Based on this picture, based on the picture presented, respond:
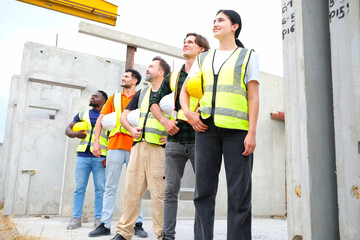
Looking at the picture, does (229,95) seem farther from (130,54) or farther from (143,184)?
(130,54)

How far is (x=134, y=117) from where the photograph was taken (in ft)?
11.8

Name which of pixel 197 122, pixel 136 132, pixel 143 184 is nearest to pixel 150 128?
pixel 136 132

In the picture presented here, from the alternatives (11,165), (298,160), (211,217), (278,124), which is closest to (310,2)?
(298,160)

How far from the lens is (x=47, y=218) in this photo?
18.5 feet

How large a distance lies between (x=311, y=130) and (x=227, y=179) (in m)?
0.70

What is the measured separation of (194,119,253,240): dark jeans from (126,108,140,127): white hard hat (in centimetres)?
146

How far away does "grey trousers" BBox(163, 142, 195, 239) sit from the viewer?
2.88 meters

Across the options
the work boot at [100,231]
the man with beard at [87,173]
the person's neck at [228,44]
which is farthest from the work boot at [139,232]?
the person's neck at [228,44]

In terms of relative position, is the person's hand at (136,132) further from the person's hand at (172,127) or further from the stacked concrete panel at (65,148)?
the stacked concrete panel at (65,148)

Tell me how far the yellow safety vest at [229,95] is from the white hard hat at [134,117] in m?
1.48

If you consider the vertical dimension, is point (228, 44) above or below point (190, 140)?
above

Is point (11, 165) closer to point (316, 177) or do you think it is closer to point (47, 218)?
point (47, 218)

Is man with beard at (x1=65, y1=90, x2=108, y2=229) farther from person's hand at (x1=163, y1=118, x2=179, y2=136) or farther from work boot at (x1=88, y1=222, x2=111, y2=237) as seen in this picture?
person's hand at (x1=163, y1=118, x2=179, y2=136)

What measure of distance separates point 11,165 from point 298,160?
5.99 m
